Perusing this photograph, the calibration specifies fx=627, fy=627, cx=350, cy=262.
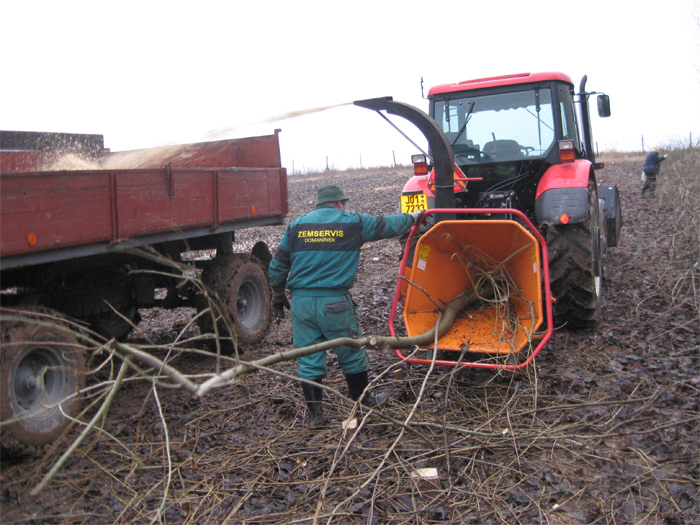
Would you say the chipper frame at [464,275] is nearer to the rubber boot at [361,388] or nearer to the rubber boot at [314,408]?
the rubber boot at [361,388]

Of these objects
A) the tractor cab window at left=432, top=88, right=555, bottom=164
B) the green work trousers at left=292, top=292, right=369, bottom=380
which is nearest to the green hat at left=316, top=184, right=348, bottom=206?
the green work trousers at left=292, top=292, right=369, bottom=380

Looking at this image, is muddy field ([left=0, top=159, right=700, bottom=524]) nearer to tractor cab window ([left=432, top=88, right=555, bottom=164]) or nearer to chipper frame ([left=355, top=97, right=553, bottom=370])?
chipper frame ([left=355, top=97, right=553, bottom=370])

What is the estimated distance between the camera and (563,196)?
5.57m

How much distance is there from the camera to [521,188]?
20.9 feet

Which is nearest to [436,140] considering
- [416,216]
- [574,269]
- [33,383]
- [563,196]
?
[416,216]

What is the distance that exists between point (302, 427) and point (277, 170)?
10.4 feet

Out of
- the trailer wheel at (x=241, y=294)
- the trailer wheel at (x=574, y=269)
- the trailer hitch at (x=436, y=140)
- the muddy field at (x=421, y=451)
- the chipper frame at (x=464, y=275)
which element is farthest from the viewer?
the trailer wheel at (x=241, y=294)

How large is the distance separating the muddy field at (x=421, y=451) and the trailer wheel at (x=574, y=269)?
279 mm

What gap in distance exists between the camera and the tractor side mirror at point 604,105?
6.97m

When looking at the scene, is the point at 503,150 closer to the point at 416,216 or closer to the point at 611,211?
the point at 416,216

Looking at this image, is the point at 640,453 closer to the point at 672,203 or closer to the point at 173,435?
the point at 173,435

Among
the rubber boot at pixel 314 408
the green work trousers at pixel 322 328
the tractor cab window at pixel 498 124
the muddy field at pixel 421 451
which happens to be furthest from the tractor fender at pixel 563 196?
the rubber boot at pixel 314 408

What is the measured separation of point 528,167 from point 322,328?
303 cm

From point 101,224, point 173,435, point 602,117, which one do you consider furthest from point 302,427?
point 602,117
